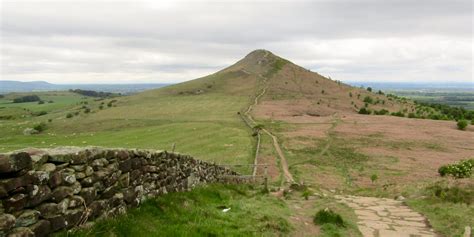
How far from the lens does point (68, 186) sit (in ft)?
25.1

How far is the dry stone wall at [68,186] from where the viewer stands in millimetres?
6316

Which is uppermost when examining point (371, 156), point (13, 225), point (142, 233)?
point (13, 225)

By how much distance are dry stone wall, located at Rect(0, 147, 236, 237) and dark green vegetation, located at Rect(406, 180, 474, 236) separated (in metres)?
9.51

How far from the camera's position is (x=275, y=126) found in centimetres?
5519

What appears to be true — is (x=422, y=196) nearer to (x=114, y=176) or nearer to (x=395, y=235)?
(x=395, y=235)

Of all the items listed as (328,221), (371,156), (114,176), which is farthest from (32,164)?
(371,156)

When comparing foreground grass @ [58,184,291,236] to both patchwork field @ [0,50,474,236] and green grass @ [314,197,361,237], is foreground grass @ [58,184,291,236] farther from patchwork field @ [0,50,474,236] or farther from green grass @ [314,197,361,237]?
green grass @ [314,197,361,237]

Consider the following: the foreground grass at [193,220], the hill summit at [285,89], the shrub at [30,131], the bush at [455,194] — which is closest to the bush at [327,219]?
the foreground grass at [193,220]

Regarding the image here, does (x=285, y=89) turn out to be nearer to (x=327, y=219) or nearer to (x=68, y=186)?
(x=327, y=219)

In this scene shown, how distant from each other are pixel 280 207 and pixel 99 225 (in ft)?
34.1

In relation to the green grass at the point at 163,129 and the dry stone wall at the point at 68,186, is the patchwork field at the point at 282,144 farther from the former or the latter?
the dry stone wall at the point at 68,186

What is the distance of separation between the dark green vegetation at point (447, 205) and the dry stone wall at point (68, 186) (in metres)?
9.51

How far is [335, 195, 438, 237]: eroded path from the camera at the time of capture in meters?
13.6

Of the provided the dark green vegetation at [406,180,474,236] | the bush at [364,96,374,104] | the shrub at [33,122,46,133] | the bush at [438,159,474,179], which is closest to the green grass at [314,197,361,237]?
the dark green vegetation at [406,180,474,236]
